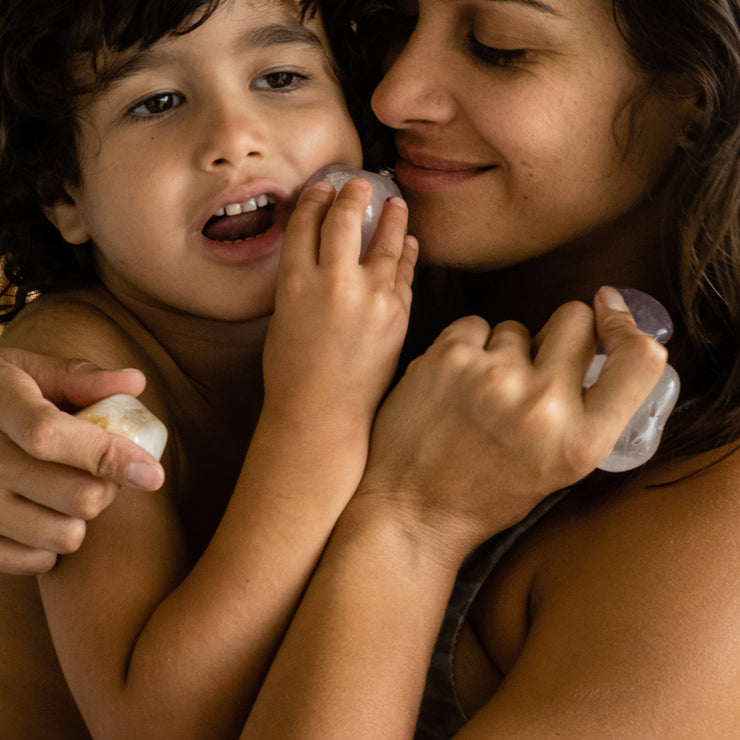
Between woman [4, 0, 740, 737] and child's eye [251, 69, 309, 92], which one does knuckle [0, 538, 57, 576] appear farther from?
child's eye [251, 69, 309, 92]

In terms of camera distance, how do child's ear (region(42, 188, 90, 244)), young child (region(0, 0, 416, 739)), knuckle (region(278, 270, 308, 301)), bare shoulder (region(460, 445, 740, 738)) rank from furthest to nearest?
child's ear (region(42, 188, 90, 244)) → knuckle (region(278, 270, 308, 301)) → young child (region(0, 0, 416, 739)) → bare shoulder (region(460, 445, 740, 738))

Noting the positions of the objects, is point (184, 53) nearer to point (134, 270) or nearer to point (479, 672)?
point (134, 270)

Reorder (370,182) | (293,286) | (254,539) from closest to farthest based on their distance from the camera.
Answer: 1. (254,539)
2. (293,286)
3. (370,182)

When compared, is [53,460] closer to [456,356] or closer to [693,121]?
[456,356]

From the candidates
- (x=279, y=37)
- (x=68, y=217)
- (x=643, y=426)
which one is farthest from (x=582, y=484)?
(x=68, y=217)

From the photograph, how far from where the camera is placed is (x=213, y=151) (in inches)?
39.0

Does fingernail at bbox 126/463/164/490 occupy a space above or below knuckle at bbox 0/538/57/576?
above

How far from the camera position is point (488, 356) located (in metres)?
0.86

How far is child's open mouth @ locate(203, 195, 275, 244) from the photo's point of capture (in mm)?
1054

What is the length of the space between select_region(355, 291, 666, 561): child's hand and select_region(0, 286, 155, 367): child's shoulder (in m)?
0.35

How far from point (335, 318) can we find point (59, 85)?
47 cm

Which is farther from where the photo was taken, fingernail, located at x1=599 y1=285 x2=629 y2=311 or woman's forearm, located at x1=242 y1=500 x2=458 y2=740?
fingernail, located at x1=599 y1=285 x2=629 y2=311

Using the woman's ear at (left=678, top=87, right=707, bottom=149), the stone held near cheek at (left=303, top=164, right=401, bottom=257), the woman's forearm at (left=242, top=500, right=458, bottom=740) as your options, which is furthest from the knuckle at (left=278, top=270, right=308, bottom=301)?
the woman's ear at (left=678, top=87, right=707, bottom=149)

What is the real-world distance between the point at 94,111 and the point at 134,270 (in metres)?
0.19
